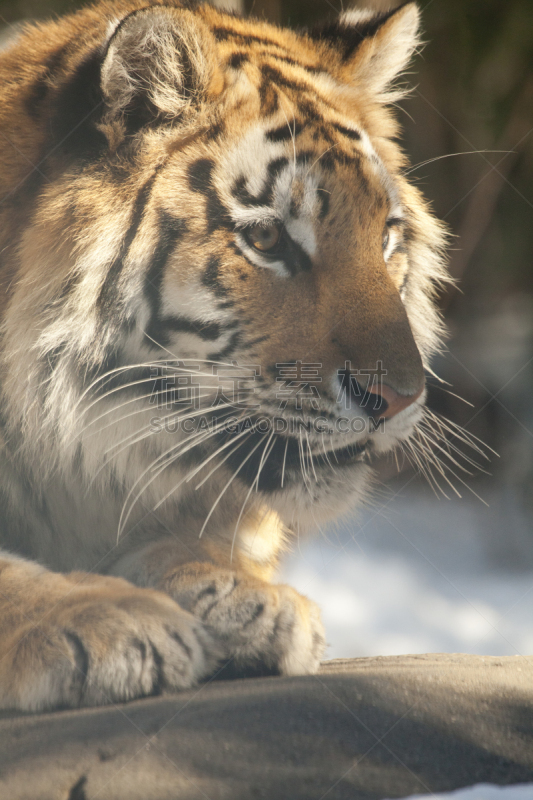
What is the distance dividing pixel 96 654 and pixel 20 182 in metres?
0.66

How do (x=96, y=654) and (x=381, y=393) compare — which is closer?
(x=96, y=654)

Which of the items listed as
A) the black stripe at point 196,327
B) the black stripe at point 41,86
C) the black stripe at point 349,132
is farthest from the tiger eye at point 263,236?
the black stripe at point 41,86

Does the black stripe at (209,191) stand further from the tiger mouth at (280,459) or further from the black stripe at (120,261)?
the tiger mouth at (280,459)

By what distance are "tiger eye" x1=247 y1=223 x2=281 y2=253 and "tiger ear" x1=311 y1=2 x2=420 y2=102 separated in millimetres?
483

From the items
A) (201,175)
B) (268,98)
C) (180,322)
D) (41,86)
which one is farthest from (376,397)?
(41,86)

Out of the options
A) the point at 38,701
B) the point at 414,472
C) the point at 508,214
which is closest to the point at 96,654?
the point at 38,701

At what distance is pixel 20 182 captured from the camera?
0.93 m

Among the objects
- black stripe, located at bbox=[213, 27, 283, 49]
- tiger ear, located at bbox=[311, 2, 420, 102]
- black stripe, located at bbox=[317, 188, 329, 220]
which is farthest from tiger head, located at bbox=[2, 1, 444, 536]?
tiger ear, located at bbox=[311, 2, 420, 102]

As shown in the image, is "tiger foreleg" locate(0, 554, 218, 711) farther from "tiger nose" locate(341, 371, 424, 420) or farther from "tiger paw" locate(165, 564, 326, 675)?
"tiger nose" locate(341, 371, 424, 420)

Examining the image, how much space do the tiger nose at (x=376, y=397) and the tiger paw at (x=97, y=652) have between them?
35 cm

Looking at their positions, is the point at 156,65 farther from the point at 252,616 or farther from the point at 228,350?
the point at 252,616

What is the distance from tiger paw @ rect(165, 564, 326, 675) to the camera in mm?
794

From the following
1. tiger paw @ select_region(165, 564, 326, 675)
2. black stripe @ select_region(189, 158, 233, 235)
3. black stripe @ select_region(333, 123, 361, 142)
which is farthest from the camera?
black stripe @ select_region(333, 123, 361, 142)

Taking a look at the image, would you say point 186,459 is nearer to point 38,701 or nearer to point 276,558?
point 276,558
